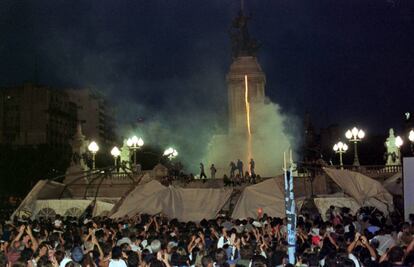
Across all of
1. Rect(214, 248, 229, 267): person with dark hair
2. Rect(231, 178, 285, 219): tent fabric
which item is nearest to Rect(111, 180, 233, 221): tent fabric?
Rect(231, 178, 285, 219): tent fabric

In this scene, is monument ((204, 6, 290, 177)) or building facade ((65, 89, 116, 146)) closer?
monument ((204, 6, 290, 177))

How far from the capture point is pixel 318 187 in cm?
3447

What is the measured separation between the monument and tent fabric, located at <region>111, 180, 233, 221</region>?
25.1 metres

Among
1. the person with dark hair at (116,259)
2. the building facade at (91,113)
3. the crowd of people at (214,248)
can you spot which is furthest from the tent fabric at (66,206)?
the building facade at (91,113)

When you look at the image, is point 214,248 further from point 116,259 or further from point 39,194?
point 39,194

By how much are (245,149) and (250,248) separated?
140 feet

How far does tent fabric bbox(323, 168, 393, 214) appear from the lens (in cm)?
2581

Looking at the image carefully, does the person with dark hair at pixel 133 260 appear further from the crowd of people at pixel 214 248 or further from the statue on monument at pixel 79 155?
the statue on monument at pixel 79 155

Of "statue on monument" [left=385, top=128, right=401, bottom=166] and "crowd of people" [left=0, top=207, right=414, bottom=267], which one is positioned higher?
"statue on monument" [left=385, top=128, right=401, bottom=166]

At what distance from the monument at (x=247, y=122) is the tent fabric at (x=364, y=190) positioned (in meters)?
25.6

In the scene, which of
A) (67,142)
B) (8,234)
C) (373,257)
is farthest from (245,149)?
(67,142)

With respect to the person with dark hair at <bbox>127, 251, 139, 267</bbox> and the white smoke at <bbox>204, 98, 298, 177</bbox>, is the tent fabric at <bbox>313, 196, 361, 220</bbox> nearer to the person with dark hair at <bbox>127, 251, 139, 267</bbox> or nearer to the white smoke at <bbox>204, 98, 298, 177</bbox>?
the person with dark hair at <bbox>127, 251, 139, 267</bbox>

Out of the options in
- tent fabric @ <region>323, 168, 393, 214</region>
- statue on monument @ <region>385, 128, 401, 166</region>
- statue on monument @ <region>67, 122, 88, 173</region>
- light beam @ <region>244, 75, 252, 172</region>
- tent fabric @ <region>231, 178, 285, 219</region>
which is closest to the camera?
tent fabric @ <region>323, 168, 393, 214</region>

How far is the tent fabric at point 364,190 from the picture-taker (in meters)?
25.8
